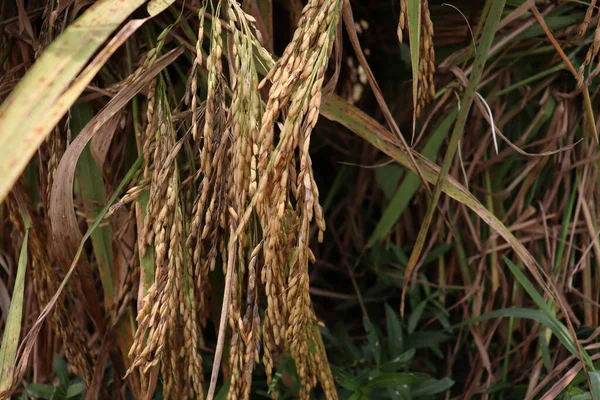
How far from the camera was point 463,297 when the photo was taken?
1.21 meters

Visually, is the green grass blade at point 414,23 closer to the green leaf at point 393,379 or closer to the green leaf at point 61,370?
the green leaf at point 393,379

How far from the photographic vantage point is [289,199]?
707 millimetres

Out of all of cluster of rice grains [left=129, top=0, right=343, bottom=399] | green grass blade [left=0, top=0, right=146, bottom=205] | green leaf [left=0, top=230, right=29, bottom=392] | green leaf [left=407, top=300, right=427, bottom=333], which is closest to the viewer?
green grass blade [left=0, top=0, right=146, bottom=205]

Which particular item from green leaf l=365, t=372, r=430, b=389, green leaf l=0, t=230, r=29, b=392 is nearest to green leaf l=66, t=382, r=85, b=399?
green leaf l=0, t=230, r=29, b=392

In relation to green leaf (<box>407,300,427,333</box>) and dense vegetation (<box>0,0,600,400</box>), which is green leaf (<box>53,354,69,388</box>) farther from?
green leaf (<box>407,300,427,333</box>)

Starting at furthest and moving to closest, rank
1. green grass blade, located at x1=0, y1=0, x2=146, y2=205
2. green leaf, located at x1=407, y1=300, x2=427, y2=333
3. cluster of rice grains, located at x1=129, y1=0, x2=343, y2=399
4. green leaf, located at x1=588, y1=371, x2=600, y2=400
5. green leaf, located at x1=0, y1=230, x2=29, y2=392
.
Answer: green leaf, located at x1=407, y1=300, x2=427, y2=333 → green leaf, located at x1=588, y1=371, x2=600, y2=400 → green leaf, located at x1=0, y1=230, x2=29, y2=392 → cluster of rice grains, located at x1=129, y1=0, x2=343, y2=399 → green grass blade, located at x1=0, y1=0, x2=146, y2=205

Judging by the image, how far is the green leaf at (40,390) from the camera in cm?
105

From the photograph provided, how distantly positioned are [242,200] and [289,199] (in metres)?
0.05

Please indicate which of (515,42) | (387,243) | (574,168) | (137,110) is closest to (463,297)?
(387,243)

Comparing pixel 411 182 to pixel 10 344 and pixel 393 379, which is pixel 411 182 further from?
pixel 10 344

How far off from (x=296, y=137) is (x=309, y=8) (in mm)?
135

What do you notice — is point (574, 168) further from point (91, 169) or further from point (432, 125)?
point (91, 169)

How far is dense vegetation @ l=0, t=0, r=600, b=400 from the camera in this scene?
68 cm

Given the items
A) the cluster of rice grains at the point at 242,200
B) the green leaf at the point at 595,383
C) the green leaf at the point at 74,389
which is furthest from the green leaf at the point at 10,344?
the green leaf at the point at 595,383
